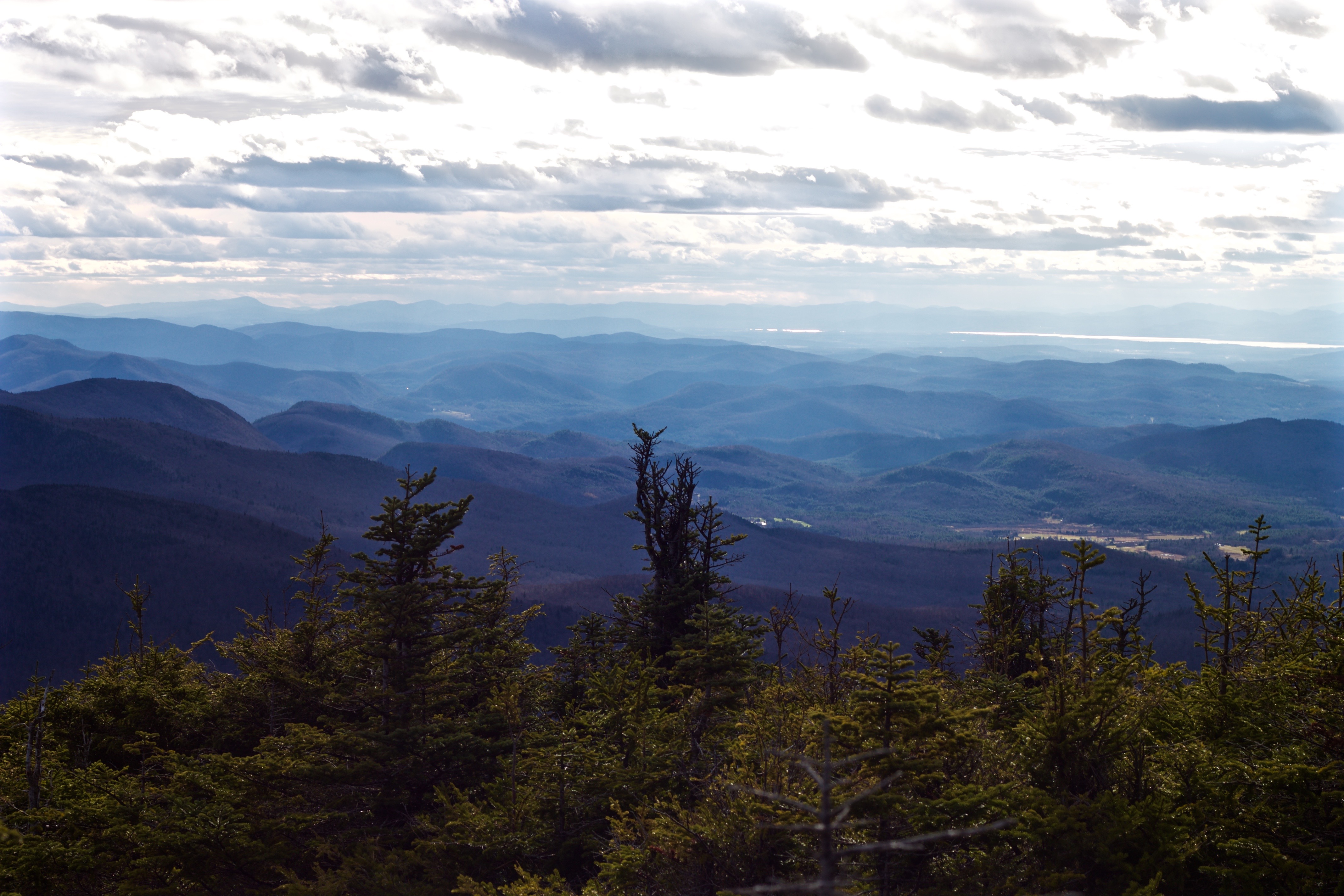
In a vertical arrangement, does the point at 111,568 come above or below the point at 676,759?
below

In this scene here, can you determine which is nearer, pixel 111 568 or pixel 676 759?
pixel 676 759

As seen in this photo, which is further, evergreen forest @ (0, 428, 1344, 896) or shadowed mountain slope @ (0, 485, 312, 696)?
shadowed mountain slope @ (0, 485, 312, 696)

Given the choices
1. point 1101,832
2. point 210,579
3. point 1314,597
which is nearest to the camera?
point 1101,832

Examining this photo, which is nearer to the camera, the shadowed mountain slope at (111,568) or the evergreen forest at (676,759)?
the evergreen forest at (676,759)

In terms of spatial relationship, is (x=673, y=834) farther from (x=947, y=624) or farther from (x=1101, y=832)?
(x=947, y=624)

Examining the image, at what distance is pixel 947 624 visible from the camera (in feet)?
529

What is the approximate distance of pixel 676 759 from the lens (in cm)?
2095

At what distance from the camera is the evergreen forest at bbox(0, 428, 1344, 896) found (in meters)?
13.5

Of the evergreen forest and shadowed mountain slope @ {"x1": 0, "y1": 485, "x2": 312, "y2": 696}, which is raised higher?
the evergreen forest

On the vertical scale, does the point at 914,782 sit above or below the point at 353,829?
above

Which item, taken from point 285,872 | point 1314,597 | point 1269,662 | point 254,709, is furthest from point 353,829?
point 1314,597

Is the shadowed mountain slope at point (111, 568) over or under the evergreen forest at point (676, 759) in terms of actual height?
under

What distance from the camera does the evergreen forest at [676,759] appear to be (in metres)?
13.5

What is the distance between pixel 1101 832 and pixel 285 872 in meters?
15.7
